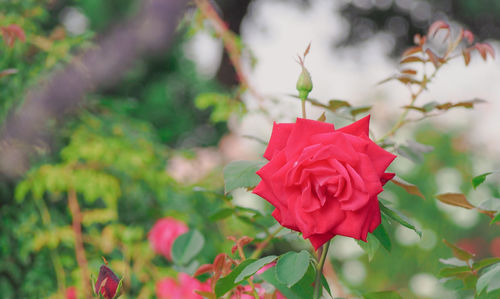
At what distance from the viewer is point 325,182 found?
0.35 meters

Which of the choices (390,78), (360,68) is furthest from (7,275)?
(360,68)

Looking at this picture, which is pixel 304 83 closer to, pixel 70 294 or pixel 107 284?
pixel 107 284

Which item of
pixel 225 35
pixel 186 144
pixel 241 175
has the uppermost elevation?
pixel 241 175

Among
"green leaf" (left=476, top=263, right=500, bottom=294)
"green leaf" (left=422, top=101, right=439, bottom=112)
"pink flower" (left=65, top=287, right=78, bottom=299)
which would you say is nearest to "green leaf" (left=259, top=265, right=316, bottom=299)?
"green leaf" (left=476, top=263, right=500, bottom=294)

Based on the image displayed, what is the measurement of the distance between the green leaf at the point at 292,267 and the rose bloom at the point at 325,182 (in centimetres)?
2

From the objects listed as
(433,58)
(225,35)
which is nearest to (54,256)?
(225,35)

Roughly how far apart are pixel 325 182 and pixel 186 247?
0.86 ft

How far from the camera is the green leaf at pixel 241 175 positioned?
393 millimetres

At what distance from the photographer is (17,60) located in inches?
40.4

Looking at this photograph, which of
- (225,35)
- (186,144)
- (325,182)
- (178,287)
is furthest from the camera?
(186,144)

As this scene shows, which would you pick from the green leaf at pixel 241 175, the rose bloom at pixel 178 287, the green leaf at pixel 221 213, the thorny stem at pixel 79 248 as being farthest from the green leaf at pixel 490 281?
the thorny stem at pixel 79 248

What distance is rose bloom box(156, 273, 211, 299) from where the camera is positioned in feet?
2.72

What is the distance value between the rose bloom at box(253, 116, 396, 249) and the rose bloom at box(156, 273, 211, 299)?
0.48 meters

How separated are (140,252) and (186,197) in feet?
0.68
